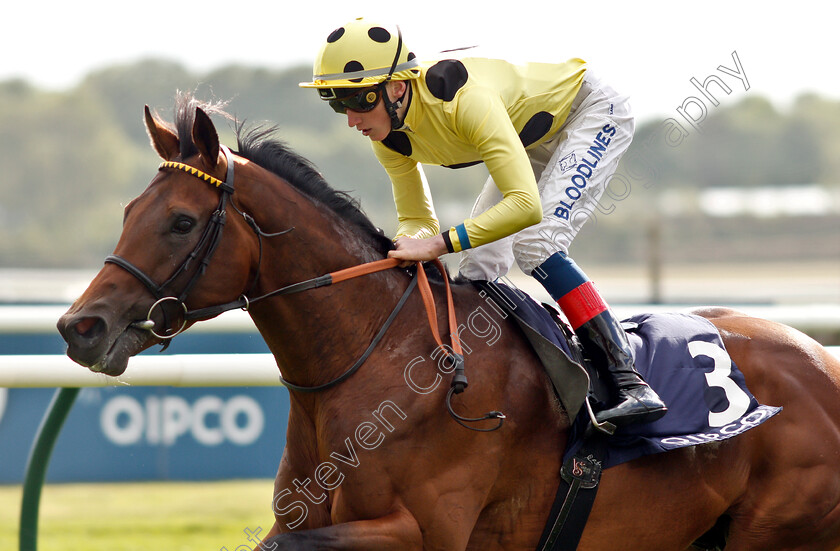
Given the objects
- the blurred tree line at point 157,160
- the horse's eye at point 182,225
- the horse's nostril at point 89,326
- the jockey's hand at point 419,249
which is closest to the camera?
the horse's nostril at point 89,326

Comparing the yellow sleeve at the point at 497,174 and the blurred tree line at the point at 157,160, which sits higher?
the yellow sleeve at the point at 497,174

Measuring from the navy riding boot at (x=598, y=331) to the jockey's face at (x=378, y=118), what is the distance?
655 mm

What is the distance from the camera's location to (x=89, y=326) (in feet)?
8.36

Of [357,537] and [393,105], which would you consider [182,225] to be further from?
[357,537]

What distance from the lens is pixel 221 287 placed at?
269cm

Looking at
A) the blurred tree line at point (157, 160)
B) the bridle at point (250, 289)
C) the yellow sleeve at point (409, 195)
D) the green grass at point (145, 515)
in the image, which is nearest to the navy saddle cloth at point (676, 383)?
the bridle at point (250, 289)

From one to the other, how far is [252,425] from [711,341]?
149 inches

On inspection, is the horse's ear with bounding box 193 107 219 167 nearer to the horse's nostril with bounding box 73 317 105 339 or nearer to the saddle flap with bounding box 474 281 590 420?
the horse's nostril with bounding box 73 317 105 339

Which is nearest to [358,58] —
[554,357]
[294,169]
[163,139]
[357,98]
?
[357,98]

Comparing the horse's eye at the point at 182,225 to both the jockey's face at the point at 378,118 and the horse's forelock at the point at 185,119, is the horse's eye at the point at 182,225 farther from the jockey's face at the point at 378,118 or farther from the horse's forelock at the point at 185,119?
the jockey's face at the point at 378,118

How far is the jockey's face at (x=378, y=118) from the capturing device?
2.98 meters

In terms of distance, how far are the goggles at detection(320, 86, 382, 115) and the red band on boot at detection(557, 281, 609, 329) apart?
2.77ft

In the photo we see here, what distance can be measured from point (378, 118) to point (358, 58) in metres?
0.21

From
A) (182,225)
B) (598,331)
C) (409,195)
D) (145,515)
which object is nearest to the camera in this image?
(182,225)
